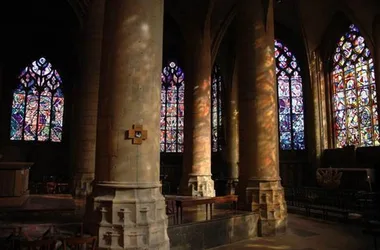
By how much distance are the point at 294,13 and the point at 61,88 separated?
15.6 meters

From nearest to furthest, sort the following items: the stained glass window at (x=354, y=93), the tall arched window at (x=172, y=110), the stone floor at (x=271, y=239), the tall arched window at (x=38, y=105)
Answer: the stone floor at (x=271, y=239)
the stained glass window at (x=354, y=93)
the tall arched window at (x=38, y=105)
the tall arched window at (x=172, y=110)

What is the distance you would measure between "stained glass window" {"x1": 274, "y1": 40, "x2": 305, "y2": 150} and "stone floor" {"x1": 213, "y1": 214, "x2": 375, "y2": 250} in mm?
10341

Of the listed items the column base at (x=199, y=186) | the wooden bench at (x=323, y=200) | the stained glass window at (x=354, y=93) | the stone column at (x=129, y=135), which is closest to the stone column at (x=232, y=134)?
the wooden bench at (x=323, y=200)

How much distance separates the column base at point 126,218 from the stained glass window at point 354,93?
15157 mm

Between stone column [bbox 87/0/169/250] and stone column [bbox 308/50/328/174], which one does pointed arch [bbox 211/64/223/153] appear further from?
stone column [bbox 87/0/169/250]

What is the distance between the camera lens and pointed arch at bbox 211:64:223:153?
21.6m

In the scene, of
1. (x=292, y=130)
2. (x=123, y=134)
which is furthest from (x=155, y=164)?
(x=292, y=130)

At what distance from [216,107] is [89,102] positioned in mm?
11934

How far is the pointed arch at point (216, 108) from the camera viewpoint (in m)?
21.6

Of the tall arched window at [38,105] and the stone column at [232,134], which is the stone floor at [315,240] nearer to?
the stone column at [232,134]

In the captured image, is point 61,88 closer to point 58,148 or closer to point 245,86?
point 58,148

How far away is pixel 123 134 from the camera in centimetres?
564

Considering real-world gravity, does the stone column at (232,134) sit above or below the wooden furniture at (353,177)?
above

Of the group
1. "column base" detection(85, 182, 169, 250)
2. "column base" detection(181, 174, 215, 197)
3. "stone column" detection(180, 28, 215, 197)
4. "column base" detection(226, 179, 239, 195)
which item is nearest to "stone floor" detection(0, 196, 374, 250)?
"column base" detection(85, 182, 169, 250)
